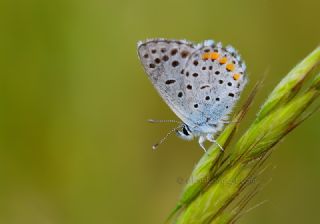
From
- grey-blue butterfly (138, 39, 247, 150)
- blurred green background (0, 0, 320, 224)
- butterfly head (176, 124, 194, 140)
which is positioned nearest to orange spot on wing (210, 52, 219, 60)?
grey-blue butterfly (138, 39, 247, 150)

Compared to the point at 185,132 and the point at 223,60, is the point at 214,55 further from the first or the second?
the point at 185,132

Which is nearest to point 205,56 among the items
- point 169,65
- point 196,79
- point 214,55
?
point 214,55

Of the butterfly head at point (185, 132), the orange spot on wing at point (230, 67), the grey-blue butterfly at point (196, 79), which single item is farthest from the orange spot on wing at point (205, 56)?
the butterfly head at point (185, 132)

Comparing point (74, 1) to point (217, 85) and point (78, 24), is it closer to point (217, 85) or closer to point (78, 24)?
point (78, 24)

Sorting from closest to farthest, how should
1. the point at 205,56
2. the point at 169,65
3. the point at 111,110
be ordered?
the point at 169,65 < the point at 205,56 < the point at 111,110

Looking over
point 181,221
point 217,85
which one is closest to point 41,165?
point 217,85

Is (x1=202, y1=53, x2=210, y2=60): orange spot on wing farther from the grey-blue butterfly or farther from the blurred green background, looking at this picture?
the blurred green background

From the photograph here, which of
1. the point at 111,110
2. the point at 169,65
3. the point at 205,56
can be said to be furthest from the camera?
the point at 111,110
